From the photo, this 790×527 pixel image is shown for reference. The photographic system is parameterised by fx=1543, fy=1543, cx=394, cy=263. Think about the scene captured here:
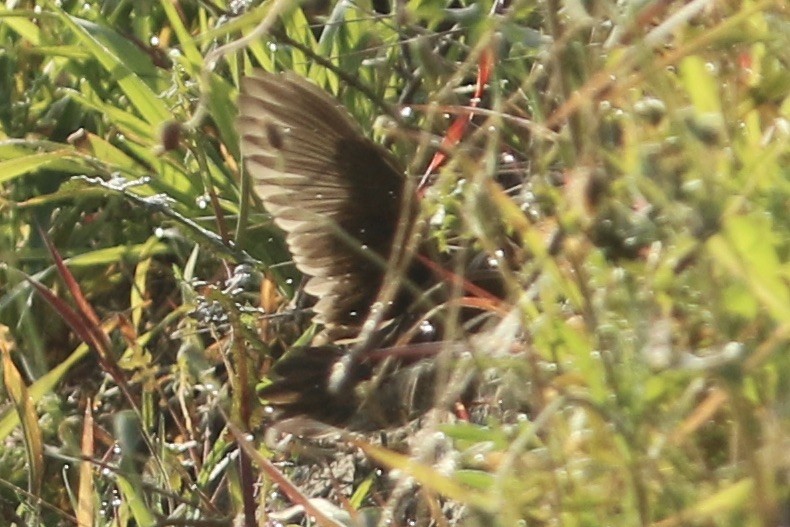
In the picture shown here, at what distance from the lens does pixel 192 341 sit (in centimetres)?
183

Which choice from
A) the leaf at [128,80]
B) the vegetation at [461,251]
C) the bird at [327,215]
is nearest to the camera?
the vegetation at [461,251]

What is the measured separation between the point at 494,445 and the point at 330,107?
1.81 feet

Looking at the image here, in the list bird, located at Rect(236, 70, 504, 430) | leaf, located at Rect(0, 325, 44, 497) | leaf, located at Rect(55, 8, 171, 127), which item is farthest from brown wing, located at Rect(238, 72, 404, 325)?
leaf, located at Rect(55, 8, 171, 127)

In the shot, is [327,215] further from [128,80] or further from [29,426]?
[128,80]

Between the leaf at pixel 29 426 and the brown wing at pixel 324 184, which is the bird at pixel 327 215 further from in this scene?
the leaf at pixel 29 426

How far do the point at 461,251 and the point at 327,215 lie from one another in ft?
0.93

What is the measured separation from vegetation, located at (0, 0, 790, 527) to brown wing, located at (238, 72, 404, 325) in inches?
2.7

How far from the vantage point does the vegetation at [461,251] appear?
97cm

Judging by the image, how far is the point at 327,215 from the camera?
5.20 ft

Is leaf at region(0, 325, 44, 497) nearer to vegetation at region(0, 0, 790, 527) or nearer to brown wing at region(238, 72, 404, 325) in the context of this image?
vegetation at region(0, 0, 790, 527)

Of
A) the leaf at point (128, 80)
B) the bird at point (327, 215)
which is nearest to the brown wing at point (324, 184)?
the bird at point (327, 215)

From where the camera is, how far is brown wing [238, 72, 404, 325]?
5.10 feet

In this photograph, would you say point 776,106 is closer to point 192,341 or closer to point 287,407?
point 287,407

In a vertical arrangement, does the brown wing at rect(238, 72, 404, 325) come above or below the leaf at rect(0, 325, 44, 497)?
above
